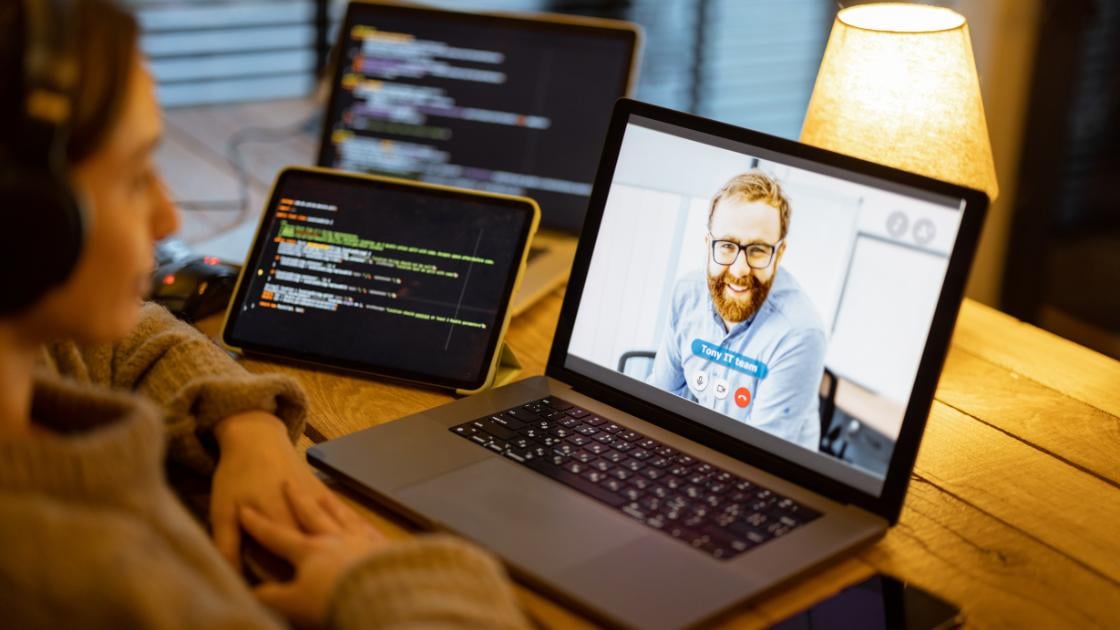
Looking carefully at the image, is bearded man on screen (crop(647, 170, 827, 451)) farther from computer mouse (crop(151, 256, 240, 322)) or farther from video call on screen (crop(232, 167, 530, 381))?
computer mouse (crop(151, 256, 240, 322))

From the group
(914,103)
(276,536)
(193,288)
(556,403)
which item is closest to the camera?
(276,536)

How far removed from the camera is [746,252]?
3.05 ft

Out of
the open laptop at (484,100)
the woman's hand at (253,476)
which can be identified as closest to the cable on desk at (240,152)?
the open laptop at (484,100)

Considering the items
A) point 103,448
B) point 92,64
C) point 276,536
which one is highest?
point 92,64

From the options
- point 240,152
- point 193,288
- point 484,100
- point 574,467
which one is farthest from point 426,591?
point 240,152

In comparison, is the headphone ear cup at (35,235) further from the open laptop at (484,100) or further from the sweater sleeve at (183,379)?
the open laptop at (484,100)

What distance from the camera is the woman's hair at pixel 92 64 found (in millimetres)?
575

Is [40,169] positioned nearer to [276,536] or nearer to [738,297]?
[276,536]

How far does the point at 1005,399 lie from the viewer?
1.14m

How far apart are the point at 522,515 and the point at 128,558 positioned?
1.06 feet

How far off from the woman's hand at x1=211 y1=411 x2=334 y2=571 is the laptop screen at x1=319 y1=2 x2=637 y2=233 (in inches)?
25.4

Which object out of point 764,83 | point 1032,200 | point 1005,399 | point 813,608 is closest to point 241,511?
point 813,608

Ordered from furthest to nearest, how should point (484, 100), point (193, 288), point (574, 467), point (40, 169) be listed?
point (484, 100), point (193, 288), point (574, 467), point (40, 169)

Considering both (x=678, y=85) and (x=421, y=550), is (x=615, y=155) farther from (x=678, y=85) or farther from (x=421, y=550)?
(x=678, y=85)
